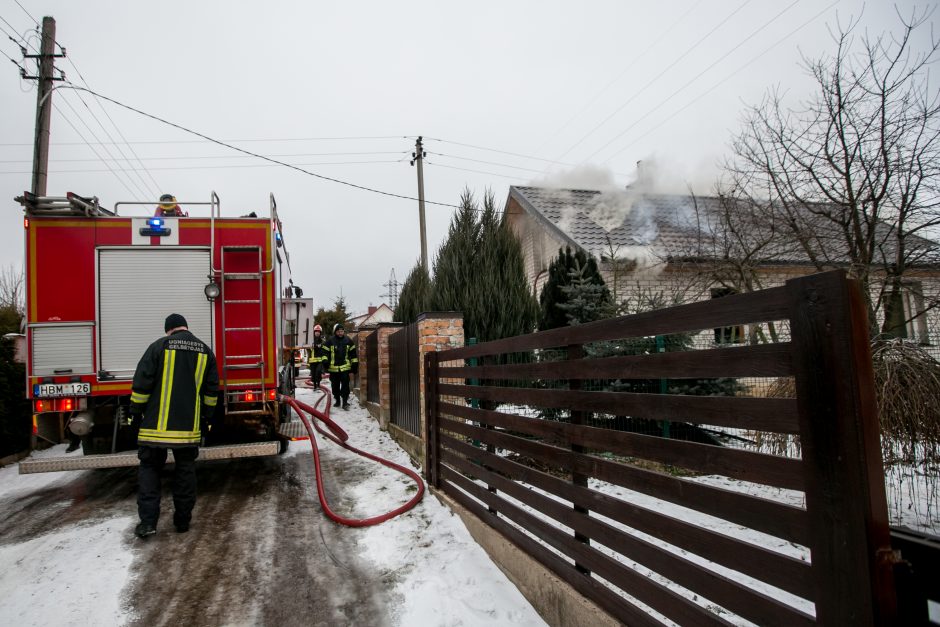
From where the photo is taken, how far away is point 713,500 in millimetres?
1819

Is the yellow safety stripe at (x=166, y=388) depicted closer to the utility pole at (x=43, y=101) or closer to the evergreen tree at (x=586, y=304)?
the evergreen tree at (x=586, y=304)

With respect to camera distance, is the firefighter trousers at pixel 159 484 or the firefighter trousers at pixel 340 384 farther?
the firefighter trousers at pixel 340 384

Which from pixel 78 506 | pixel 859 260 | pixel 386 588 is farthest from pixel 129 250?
pixel 859 260

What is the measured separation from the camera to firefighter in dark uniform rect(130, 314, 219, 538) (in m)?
4.52

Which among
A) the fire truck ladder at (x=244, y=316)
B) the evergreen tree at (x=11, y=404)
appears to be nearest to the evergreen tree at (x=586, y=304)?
the fire truck ladder at (x=244, y=316)

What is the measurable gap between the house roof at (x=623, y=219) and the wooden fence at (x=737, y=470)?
7009 millimetres

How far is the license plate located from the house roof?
7.99 metres

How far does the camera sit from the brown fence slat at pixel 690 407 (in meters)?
1.64

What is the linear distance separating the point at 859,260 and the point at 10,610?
25.7 feet

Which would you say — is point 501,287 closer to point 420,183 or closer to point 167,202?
point 167,202

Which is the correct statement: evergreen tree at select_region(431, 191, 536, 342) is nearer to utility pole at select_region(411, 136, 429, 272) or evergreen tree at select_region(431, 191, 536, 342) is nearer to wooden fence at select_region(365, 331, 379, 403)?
wooden fence at select_region(365, 331, 379, 403)

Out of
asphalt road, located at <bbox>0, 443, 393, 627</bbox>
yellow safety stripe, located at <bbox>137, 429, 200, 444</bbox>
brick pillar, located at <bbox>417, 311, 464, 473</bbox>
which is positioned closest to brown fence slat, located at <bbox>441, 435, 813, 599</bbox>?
asphalt road, located at <bbox>0, 443, 393, 627</bbox>

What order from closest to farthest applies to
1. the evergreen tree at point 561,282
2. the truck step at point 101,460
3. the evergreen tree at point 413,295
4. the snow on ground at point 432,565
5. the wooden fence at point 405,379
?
1. the snow on ground at point 432,565
2. the truck step at point 101,460
3. the wooden fence at point 405,379
4. the evergreen tree at point 561,282
5. the evergreen tree at point 413,295

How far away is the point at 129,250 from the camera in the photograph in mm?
5781
